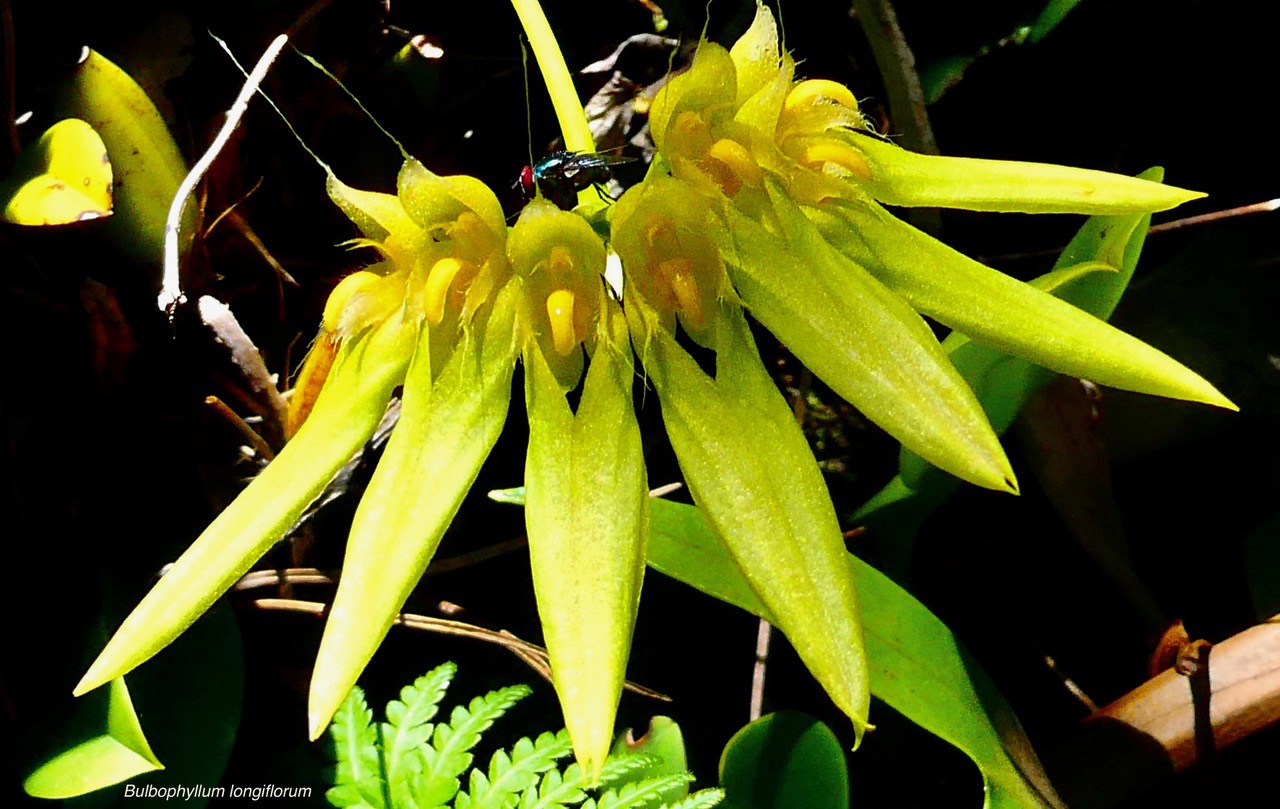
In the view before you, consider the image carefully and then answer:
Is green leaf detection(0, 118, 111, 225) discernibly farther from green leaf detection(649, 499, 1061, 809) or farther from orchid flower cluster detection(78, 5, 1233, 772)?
green leaf detection(649, 499, 1061, 809)

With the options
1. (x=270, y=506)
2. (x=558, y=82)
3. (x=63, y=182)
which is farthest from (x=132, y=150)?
(x=270, y=506)

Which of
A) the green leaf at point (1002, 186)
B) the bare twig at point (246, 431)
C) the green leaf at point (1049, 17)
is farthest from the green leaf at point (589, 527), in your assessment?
the green leaf at point (1049, 17)

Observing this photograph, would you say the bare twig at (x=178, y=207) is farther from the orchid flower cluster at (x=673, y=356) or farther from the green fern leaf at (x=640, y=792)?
the green fern leaf at (x=640, y=792)

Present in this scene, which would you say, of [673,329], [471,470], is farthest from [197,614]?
[673,329]

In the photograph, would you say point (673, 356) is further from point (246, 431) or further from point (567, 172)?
point (246, 431)

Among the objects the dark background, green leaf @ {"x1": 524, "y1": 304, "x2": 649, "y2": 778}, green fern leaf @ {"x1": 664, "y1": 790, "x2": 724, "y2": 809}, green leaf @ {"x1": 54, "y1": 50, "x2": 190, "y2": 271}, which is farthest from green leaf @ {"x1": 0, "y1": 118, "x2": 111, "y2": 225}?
green fern leaf @ {"x1": 664, "y1": 790, "x2": 724, "y2": 809}
